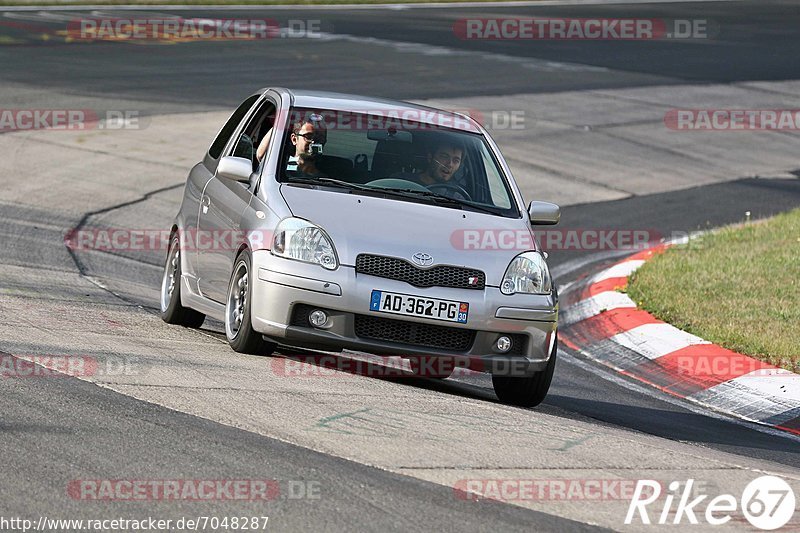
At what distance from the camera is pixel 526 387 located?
27.0ft

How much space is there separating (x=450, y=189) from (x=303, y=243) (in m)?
1.25

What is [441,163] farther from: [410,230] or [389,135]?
[410,230]

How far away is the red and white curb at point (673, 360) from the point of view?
29.8 ft

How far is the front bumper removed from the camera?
766cm

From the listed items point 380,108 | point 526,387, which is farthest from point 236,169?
point 526,387

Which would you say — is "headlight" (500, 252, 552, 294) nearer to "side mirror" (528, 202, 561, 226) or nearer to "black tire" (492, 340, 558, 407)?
"black tire" (492, 340, 558, 407)

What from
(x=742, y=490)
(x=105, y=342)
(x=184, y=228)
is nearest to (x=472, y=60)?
(x=184, y=228)

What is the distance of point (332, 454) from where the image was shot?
5922mm

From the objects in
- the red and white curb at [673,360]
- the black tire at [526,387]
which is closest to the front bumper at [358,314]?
the black tire at [526,387]

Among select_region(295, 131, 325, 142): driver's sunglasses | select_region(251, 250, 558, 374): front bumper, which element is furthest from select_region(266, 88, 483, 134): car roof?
select_region(251, 250, 558, 374): front bumper

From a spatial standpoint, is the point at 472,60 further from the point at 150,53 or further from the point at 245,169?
the point at 245,169

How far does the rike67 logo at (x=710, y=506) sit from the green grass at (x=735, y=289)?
379 centimetres

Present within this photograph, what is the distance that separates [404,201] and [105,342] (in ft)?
6.29

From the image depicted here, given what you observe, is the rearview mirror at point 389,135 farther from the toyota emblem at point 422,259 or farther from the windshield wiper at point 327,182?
the toyota emblem at point 422,259
